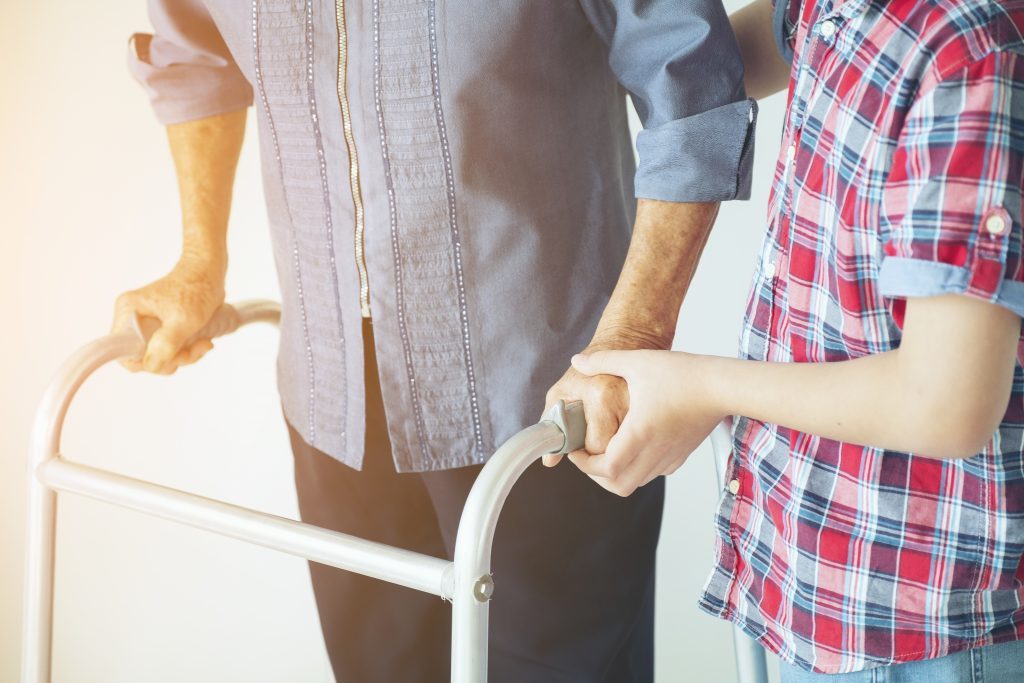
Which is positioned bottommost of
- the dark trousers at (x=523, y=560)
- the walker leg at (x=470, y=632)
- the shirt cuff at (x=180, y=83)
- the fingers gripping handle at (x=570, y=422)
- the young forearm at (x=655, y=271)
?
the dark trousers at (x=523, y=560)

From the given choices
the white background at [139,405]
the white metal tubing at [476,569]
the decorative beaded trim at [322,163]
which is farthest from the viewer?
the white background at [139,405]

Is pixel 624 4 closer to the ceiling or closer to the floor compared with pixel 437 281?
closer to the ceiling

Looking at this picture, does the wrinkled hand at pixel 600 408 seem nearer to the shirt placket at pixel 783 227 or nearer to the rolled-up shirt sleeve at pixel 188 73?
the shirt placket at pixel 783 227

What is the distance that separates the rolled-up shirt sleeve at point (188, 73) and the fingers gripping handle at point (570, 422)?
0.65 meters

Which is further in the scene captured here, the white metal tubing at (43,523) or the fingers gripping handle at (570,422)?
the white metal tubing at (43,523)

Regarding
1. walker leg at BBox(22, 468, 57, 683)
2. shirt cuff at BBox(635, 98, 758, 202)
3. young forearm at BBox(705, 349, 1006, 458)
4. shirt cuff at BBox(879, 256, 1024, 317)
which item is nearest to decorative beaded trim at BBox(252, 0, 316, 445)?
walker leg at BBox(22, 468, 57, 683)

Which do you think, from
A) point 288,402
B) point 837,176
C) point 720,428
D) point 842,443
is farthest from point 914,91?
point 288,402

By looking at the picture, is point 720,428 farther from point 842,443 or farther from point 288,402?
point 288,402

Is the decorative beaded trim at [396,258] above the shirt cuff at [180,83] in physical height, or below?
below

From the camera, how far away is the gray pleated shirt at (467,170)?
2.67 feet

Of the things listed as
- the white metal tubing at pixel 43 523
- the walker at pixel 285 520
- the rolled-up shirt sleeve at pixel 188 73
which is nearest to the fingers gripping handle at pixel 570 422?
the walker at pixel 285 520

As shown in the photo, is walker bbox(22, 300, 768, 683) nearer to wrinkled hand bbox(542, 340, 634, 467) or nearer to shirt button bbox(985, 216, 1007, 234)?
wrinkled hand bbox(542, 340, 634, 467)

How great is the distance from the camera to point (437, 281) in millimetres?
913

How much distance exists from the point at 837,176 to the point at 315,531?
17.6 inches
